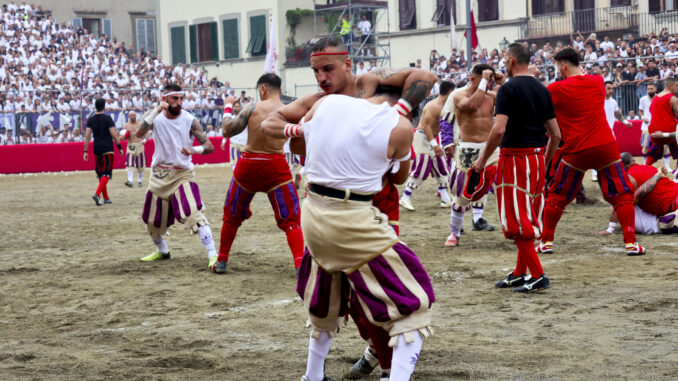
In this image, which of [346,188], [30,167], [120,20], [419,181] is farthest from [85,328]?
[120,20]

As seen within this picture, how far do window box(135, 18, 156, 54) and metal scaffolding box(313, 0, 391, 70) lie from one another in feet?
46.0

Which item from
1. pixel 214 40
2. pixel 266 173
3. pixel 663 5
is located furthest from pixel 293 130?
pixel 214 40

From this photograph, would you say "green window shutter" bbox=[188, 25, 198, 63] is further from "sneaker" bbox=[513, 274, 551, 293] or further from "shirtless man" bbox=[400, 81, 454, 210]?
→ "sneaker" bbox=[513, 274, 551, 293]

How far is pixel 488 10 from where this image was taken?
37156 millimetres

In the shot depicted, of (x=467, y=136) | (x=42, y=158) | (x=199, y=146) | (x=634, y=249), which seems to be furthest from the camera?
(x=42, y=158)

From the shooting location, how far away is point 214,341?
20.7 ft

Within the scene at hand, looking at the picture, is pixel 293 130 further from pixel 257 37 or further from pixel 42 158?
pixel 257 37

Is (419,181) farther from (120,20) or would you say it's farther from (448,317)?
(120,20)

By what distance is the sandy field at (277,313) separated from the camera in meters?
5.52

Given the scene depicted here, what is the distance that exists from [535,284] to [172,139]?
14.4ft

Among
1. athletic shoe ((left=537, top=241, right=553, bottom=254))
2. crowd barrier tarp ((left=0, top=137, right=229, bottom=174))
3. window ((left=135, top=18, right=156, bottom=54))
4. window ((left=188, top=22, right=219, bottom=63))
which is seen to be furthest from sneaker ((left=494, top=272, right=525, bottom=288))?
window ((left=135, top=18, right=156, bottom=54))

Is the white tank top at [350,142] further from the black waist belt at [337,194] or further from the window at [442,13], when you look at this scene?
the window at [442,13]

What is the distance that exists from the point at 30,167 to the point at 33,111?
193cm

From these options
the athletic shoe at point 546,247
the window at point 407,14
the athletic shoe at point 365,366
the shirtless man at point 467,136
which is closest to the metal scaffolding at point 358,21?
the window at point 407,14
